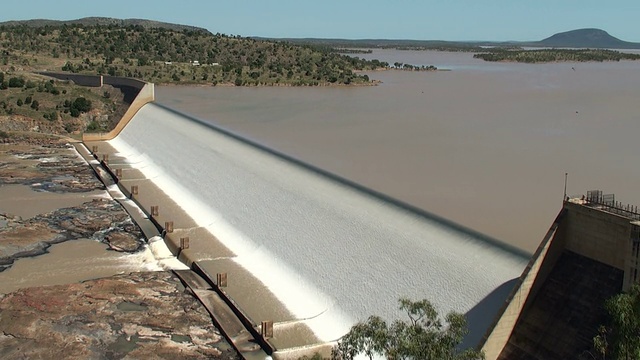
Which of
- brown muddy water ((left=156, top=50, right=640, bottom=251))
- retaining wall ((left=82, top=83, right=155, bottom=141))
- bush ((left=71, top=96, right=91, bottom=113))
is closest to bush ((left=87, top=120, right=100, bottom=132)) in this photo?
bush ((left=71, top=96, right=91, bottom=113))

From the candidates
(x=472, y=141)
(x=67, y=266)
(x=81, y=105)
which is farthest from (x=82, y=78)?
(x=472, y=141)

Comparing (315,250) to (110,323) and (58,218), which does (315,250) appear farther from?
(58,218)

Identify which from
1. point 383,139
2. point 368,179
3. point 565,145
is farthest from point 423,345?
point 383,139

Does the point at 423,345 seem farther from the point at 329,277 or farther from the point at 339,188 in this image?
the point at 339,188

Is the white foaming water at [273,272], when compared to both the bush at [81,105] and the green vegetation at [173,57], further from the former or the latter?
the green vegetation at [173,57]

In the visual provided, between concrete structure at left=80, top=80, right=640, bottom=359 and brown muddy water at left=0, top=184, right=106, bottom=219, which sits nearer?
concrete structure at left=80, top=80, right=640, bottom=359

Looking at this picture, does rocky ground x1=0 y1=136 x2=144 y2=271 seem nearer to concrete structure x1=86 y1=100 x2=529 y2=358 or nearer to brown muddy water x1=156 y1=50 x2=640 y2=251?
concrete structure x1=86 y1=100 x2=529 y2=358
